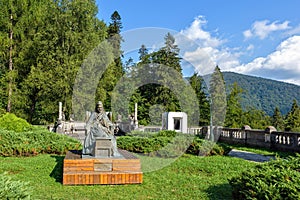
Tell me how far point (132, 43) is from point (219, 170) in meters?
6.35

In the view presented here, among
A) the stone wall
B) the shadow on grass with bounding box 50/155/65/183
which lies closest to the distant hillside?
the stone wall

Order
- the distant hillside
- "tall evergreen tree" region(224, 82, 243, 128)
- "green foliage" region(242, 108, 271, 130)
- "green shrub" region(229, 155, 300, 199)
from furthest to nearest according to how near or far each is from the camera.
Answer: the distant hillside
"green foliage" region(242, 108, 271, 130)
"tall evergreen tree" region(224, 82, 243, 128)
"green shrub" region(229, 155, 300, 199)

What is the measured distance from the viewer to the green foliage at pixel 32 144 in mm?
9883

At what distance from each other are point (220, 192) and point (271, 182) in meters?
1.71

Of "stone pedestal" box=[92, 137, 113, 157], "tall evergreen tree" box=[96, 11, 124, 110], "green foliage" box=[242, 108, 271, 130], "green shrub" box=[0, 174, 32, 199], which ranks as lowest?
"green shrub" box=[0, 174, 32, 199]

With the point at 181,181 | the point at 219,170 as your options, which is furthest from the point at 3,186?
the point at 219,170

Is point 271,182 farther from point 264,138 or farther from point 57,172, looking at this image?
point 264,138

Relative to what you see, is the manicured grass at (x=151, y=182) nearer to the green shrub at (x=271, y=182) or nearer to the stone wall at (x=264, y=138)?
the green shrub at (x=271, y=182)

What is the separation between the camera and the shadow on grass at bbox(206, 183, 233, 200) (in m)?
5.67

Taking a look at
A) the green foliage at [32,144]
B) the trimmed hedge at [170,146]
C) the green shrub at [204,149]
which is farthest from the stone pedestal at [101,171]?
the green shrub at [204,149]

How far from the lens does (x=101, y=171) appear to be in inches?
257

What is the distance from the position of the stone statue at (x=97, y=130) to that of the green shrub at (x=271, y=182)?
3.26 meters

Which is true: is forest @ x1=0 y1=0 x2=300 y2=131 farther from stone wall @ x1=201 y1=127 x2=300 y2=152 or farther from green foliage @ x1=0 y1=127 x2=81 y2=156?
green foliage @ x1=0 y1=127 x2=81 y2=156

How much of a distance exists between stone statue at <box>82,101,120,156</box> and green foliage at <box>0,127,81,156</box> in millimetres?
3718
